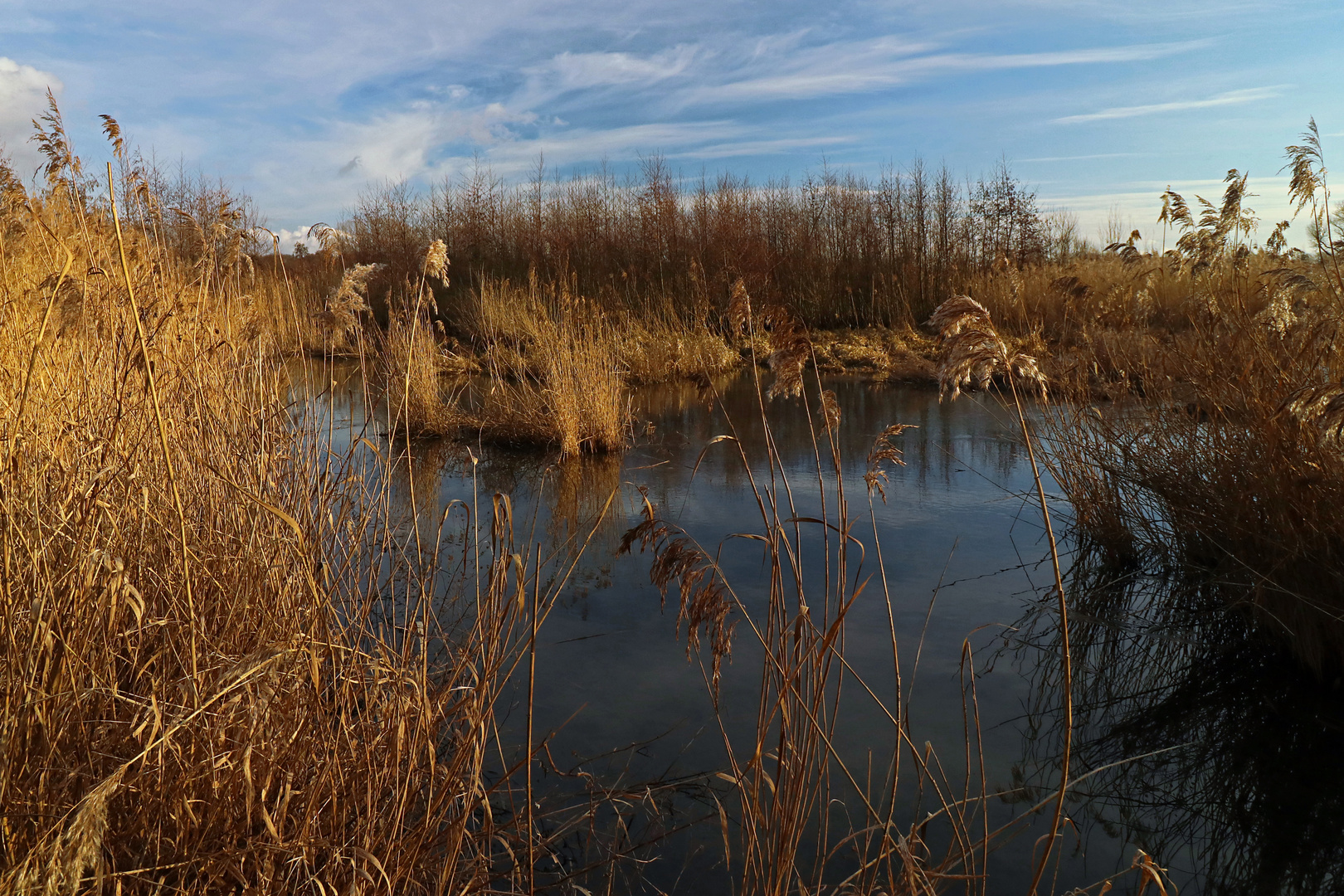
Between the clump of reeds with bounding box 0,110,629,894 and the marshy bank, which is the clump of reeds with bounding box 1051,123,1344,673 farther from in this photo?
the clump of reeds with bounding box 0,110,629,894

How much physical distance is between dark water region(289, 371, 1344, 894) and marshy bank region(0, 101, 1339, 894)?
0.02m

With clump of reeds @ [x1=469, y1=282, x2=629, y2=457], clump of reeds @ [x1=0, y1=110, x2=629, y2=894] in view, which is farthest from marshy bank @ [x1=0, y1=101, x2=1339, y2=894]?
clump of reeds @ [x1=469, y1=282, x2=629, y2=457]

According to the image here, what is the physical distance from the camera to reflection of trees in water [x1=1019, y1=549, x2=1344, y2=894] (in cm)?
242

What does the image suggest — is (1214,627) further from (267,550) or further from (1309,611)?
(267,550)

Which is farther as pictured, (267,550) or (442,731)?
(442,731)

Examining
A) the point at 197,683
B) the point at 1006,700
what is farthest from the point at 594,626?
the point at 197,683

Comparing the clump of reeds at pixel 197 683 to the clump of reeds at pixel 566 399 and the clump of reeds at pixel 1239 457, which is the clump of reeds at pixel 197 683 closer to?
the clump of reeds at pixel 1239 457

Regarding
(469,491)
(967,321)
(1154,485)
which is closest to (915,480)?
(1154,485)

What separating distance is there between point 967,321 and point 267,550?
64.6 inches

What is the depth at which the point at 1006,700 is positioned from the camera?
3.24 m

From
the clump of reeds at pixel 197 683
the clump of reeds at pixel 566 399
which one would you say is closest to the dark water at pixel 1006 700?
the clump of reeds at pixel 197 683

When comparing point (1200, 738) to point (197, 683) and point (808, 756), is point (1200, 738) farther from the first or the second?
point (197, 683)

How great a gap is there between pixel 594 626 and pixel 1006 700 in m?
1.71

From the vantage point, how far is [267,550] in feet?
6.84
